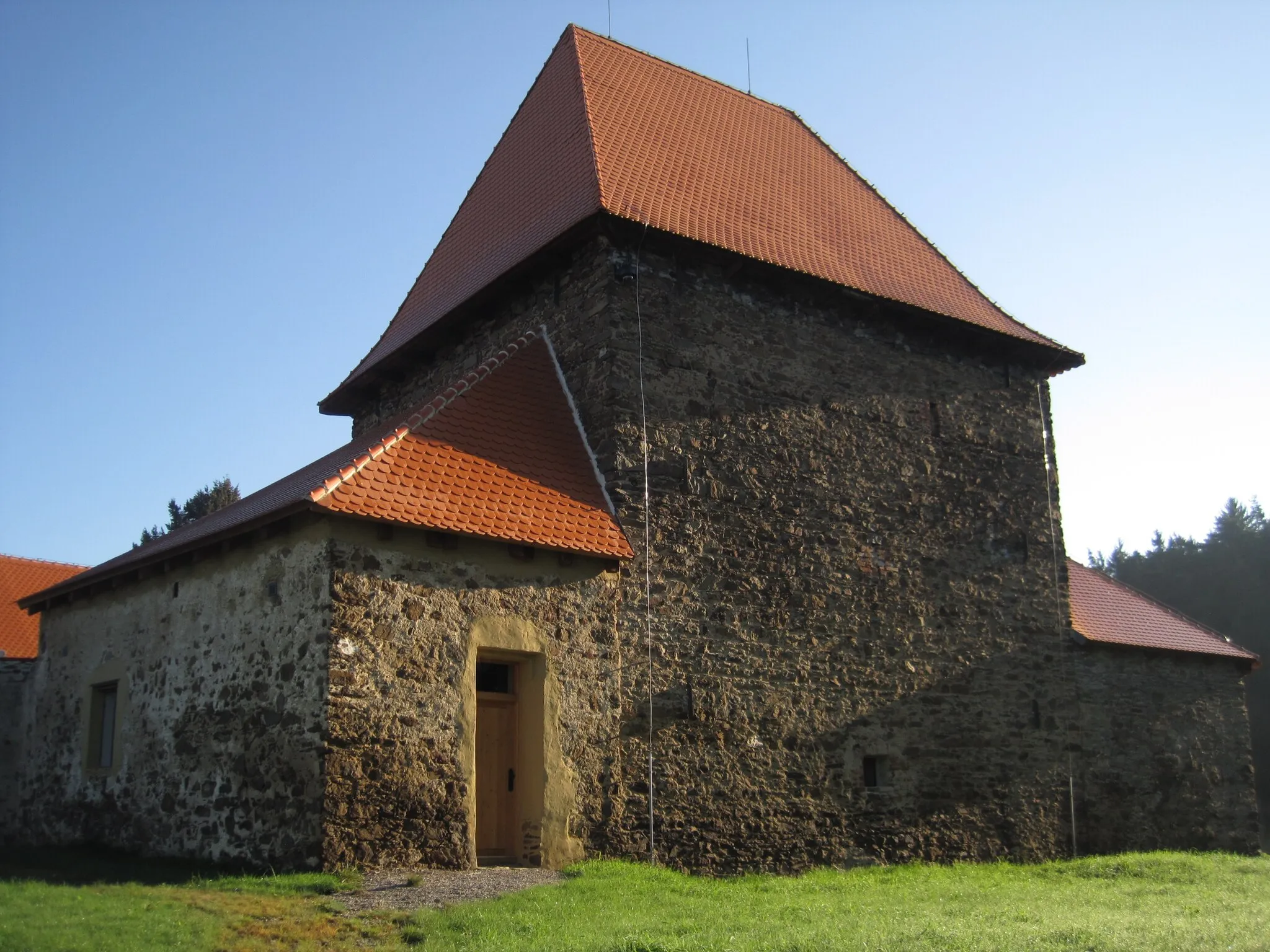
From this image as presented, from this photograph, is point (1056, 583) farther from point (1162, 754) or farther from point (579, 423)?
point (579, 423)

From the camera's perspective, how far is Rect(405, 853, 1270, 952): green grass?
728cm

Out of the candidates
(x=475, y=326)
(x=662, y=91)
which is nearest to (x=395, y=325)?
(x=475, y=326)

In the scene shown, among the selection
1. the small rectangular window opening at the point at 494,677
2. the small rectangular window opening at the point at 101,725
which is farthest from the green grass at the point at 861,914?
the small rectangular window opening at the point at 101,725

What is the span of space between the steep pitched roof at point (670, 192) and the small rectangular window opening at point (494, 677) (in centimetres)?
473

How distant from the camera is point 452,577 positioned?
10109 mm

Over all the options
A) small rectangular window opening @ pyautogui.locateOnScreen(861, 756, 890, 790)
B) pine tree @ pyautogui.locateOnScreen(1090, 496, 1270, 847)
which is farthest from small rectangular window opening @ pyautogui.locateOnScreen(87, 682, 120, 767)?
pine tree @ pyautogui.locateOnScreen(1090, 496, 1270, 847)

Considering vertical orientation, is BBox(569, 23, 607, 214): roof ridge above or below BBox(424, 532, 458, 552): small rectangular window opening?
above

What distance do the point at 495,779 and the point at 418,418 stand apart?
3.48 m

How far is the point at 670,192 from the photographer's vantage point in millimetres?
13453

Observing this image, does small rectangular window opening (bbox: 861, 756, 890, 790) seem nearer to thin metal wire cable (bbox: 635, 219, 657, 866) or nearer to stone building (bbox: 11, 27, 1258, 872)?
stone building (bbox: 11, 27, 1258, 872)

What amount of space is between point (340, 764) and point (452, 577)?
185cm

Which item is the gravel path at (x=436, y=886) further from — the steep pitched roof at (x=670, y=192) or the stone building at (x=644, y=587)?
the steep pitched roof at (x=670, y=192)

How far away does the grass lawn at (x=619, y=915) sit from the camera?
6.99m

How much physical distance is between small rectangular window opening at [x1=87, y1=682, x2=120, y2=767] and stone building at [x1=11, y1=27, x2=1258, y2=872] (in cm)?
5
